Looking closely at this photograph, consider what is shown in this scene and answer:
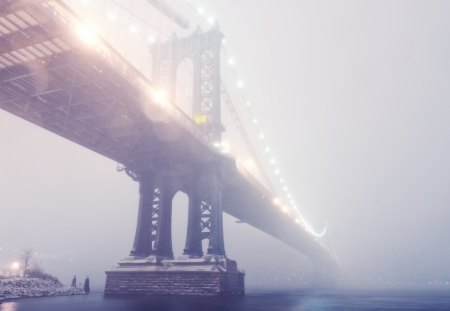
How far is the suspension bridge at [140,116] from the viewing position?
54.7ft

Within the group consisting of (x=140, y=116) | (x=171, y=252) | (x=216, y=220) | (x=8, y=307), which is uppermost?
(x=140, y=116)

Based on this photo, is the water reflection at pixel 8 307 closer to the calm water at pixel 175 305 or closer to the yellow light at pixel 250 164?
the calm water at pixel 175 305

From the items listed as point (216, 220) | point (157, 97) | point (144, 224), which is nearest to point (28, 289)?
point (144, 224)

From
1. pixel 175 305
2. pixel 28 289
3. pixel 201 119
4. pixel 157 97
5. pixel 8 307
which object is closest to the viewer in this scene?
pixel 8 307

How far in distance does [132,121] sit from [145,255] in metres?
11.3

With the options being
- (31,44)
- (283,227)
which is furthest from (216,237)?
(283,227)

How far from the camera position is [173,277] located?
89.6 feet

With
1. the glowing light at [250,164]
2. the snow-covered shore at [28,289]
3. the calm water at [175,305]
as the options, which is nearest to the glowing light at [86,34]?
the calm water at [175,305]

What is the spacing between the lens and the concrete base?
86.4 ft

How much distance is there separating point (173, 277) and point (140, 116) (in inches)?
455

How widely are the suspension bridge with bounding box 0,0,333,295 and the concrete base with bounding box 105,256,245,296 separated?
0.07 metres

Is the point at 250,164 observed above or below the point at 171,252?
above

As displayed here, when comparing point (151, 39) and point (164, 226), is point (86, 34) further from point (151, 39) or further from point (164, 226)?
point (151, 39)

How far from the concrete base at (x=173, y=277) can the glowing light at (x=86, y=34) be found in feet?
55.0
